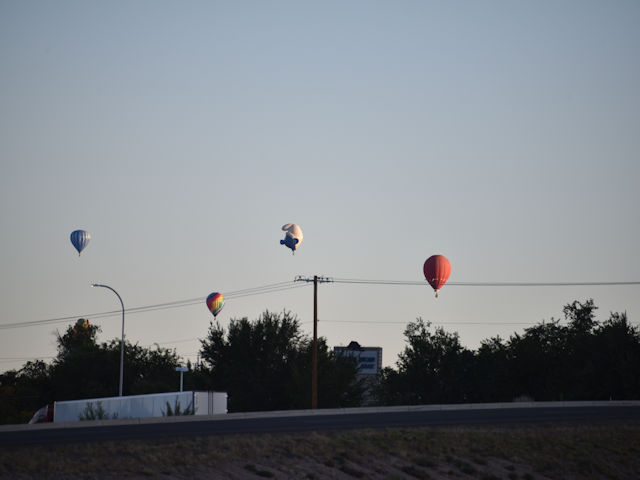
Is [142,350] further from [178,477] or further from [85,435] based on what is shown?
[178,477]

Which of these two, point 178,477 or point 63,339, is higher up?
point 63,339

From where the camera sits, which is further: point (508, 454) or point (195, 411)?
point (195, 411)

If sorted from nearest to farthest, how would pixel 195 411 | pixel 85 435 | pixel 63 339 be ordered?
pixel 85 435
pixel 195 411
pixel 63 339

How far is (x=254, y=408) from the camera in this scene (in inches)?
2975

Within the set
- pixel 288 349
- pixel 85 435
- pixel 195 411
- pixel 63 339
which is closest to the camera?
pixel 85 435

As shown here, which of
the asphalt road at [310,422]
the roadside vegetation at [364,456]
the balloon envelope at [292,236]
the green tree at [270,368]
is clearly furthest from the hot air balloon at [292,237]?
the roadside vegetation at [364,456]

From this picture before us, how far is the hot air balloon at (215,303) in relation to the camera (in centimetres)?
8488

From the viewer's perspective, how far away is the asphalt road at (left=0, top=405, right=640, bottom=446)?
88.6 ft

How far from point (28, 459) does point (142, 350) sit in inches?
3133

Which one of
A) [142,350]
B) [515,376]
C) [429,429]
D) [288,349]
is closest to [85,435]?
[429,429]

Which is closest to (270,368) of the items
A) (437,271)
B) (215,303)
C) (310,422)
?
(215,303)

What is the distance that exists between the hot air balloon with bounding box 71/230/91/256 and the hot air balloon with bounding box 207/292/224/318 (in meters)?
15.3

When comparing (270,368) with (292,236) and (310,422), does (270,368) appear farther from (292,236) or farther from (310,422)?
(310,422)

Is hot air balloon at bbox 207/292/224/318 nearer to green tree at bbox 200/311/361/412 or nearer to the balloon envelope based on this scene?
green tree at bbox 200/311/361/412
